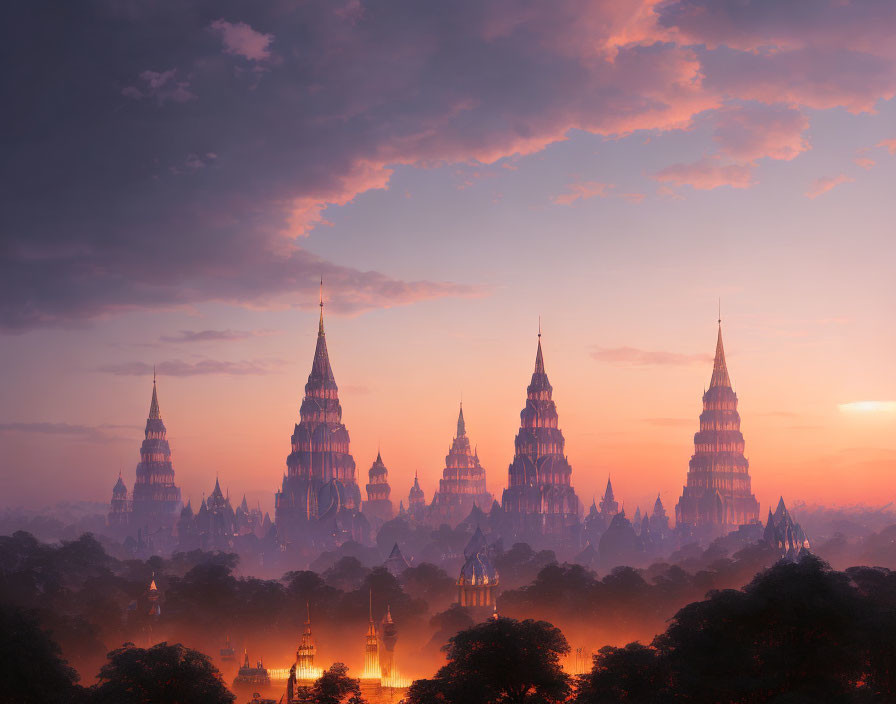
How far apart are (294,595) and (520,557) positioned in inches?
1861

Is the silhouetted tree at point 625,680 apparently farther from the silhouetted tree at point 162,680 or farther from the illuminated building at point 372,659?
the illuminated building at point 372,659

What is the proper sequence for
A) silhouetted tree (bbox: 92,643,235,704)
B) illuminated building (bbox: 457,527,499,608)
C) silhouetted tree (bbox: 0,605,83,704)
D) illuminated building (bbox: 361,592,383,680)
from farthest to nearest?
illuminated building (bbox: 457,527,499,608)
illuminated building (bbox: 361,592,383,680)
silhouetted tree (bbox: 92,643,235,704)
silhouetted tree (bbox: 0,605,83,704)

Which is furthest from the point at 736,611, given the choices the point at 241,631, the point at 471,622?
the point at 241,631

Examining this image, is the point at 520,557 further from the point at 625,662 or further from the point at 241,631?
the point at 625,662

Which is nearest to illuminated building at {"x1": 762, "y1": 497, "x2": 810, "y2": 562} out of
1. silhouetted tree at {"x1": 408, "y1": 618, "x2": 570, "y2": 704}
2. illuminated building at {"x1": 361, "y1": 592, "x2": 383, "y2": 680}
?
illuminated building at {"x1": 361, "y1": 592, "x2": 383, "y2": 680}

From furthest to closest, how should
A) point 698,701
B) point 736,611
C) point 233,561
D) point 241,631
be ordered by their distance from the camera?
point 233,561 < point 241,631 < point 736,611 < point 698,701

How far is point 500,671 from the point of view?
2115 inches

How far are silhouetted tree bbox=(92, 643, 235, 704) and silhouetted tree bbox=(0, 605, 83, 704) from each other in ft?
5.76

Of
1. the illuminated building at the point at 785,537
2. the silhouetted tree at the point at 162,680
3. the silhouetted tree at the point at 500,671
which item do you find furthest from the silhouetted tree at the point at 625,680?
the illuminated building at the point at 785,537

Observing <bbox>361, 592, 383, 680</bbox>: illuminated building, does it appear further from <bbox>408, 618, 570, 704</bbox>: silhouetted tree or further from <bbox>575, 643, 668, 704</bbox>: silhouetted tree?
<bbox>575, 643, 668, 704</bbox>: silhouetted tree

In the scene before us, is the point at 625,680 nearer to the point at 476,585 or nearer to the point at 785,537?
the point at 476,585

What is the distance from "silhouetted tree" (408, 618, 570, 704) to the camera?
52312 mm

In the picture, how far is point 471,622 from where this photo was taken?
94.7m

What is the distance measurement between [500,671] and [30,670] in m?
22.6
